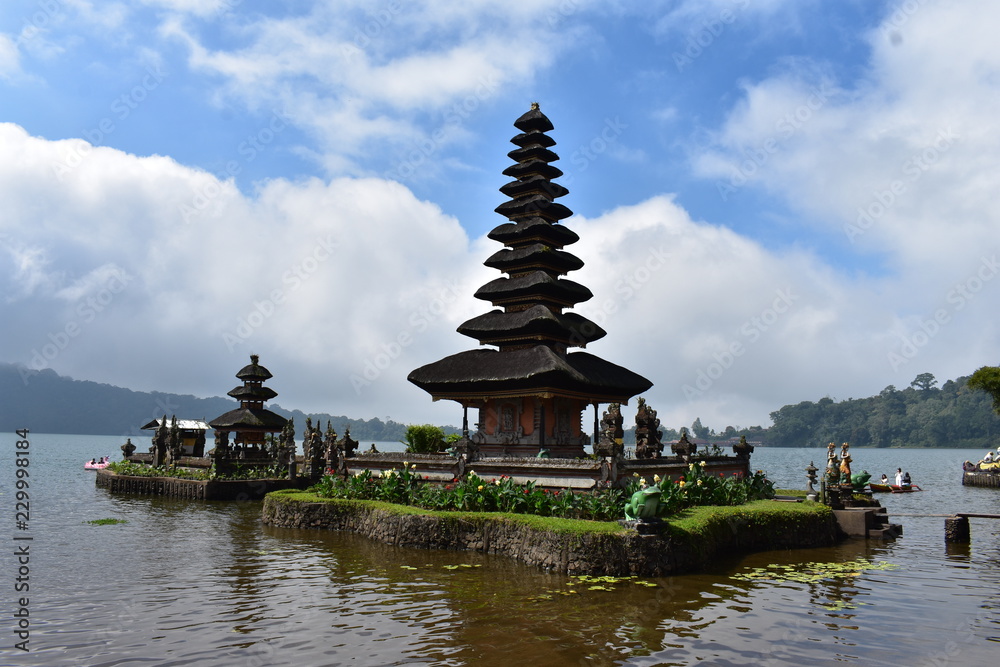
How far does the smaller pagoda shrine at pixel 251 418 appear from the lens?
156 ft

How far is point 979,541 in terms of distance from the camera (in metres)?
23.5

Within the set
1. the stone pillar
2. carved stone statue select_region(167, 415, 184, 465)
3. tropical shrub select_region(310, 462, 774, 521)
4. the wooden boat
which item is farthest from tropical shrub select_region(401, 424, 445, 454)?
the wooden boat

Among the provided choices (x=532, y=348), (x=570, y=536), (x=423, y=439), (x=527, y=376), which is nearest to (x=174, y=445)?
(x=423, y=439)

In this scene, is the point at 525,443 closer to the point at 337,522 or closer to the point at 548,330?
the point at 548,330

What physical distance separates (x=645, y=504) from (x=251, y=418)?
125 ft

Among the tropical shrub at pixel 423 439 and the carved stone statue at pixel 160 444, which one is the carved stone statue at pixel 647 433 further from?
the carved stone statue at pixel 160 444

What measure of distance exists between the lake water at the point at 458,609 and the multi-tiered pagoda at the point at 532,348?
8.96 meters

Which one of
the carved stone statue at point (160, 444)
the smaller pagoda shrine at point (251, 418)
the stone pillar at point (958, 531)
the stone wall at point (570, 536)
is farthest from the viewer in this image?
the smaller pagoda shrine at point (251, 418)

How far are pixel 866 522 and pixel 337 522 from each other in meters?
18.8

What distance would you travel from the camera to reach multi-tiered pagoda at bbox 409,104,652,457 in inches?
1070

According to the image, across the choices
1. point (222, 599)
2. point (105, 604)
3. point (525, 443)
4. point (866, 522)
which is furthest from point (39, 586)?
point (866, 522)

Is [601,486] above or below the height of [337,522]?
above

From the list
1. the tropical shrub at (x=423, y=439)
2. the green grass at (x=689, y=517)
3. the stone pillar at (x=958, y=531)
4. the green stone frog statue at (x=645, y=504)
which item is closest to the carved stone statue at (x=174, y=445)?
the tropical shrub at (x=423, y=439)

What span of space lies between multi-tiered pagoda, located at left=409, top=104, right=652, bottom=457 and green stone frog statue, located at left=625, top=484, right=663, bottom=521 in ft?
29.0
